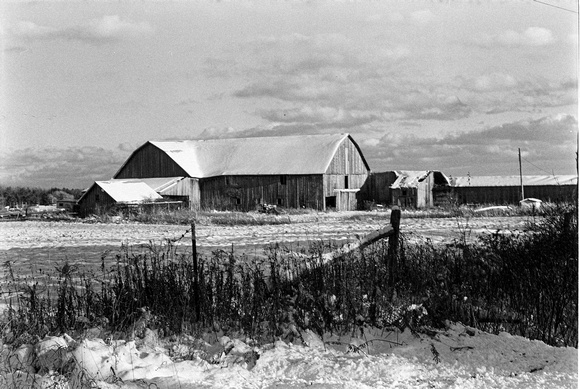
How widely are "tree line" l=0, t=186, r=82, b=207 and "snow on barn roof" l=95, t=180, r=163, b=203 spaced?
7.78 ft

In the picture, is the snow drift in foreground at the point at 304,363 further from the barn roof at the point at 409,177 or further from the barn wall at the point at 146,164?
the barn wall at the point at 146,164

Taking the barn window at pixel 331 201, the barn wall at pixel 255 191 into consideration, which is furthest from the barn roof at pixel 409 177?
the barn wall at pixel 255 191

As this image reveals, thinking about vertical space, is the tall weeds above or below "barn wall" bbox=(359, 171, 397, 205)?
below

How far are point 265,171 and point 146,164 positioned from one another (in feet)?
30.4

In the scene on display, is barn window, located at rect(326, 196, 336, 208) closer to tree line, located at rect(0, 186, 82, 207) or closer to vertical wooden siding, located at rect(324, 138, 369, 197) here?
vertical wooden siding, located at rect(324, 138, 369, 197)

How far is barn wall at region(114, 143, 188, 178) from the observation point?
47000 millimetres

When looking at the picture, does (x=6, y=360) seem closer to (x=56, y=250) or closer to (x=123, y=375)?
(x=123, y=375)

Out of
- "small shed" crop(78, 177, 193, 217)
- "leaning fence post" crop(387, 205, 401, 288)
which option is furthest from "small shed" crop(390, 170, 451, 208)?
"leaning fence post" crop(387, 205, 401, 288)

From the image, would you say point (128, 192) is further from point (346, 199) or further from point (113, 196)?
point (346, 199)

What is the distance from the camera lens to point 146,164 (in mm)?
47812

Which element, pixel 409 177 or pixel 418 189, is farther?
pixel 409 177

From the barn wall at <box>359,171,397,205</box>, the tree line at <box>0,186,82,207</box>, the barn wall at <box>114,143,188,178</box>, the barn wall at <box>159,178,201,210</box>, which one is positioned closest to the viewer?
the tree line at <box>0,186,82,207</box>

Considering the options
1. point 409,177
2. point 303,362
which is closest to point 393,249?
point 303,362

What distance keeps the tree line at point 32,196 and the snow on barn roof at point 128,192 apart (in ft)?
7.78
